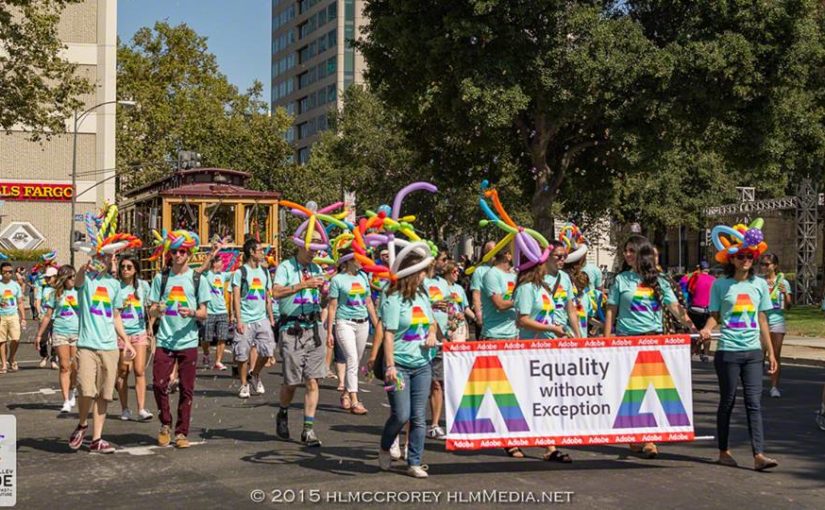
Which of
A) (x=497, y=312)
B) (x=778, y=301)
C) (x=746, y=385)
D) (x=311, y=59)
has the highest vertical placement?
(x=311, y=59)

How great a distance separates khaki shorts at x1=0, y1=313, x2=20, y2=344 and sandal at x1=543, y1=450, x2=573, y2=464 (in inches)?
471

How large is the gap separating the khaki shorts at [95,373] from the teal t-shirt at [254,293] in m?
4.34

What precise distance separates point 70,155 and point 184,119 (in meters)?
13.4

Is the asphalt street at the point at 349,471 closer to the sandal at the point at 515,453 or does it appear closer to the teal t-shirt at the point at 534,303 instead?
the sandal at the point at 515,453

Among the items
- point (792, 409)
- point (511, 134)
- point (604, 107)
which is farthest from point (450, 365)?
point (511, 134)

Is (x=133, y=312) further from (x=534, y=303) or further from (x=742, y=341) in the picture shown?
(x=742, y=341)

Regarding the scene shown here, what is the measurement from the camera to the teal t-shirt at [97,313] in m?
9.99

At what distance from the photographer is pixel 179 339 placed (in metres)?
10.4

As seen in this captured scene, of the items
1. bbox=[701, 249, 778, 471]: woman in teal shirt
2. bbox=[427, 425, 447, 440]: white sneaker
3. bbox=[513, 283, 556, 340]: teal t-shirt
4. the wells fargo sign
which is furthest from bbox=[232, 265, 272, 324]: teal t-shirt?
the wells fargo sign

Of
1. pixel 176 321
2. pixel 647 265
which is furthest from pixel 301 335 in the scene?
pixel 647 265

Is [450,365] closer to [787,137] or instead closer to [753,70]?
[753,70]

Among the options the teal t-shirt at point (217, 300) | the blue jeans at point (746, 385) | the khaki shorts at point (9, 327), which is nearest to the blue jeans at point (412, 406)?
the blue jeans at point (746, 385)

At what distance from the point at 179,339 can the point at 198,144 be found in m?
51.2

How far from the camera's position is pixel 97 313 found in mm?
10047
